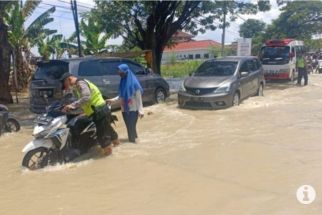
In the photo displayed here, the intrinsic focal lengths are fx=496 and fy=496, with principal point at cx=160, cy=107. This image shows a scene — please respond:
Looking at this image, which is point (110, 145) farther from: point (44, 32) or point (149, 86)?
point (44, 32)

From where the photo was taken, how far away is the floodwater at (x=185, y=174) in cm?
595

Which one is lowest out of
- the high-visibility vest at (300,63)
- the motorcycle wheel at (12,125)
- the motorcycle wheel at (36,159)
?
the motorcycle wheel at (12,125)

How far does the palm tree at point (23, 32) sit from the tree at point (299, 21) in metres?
27.4

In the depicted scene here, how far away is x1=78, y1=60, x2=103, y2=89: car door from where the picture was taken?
1349 cm

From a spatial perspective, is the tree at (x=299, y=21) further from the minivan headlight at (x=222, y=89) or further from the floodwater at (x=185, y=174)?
the floodwater at (x=185, y=174)

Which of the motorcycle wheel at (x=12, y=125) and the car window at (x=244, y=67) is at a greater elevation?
the car window at (x=244, y=67)

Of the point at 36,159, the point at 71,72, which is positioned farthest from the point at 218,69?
the point at 36,159

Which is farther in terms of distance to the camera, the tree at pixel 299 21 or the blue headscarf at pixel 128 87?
the tree at pixel 299 21

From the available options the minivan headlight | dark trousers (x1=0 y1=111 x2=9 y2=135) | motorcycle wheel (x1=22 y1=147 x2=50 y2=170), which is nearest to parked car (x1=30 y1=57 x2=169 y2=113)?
dark trousers (x1=0 y1=111 x2=9 y2=135)

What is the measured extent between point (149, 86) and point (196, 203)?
395 inches

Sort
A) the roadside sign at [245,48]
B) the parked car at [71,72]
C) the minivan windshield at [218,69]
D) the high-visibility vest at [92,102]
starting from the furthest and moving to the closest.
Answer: the roadside sign at [245,48]
the minivan windshield at [218,69]
the parked car at [71,72]
the high-visibility vest at [92,102]

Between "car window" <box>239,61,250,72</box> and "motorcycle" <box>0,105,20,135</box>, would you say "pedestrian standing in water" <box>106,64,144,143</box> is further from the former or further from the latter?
"car window" <box>239,61,250,72</box>

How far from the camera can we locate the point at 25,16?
25469 millimetres

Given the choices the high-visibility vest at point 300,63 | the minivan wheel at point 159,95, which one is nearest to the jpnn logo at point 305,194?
the minivan wheel at point 159,95
